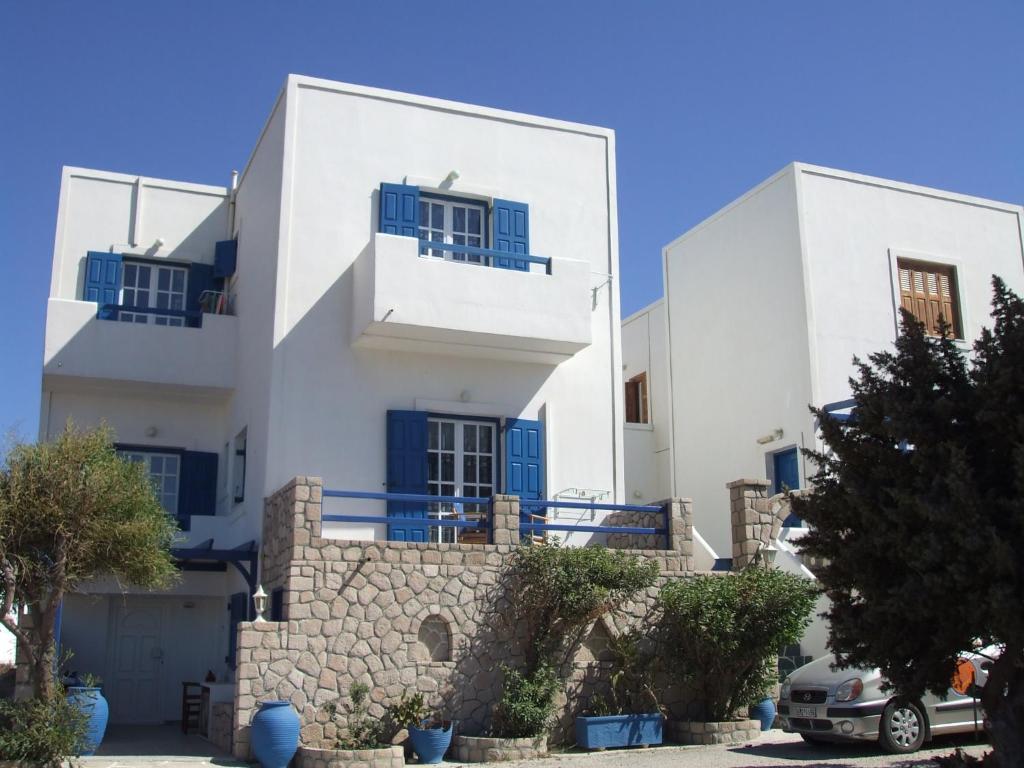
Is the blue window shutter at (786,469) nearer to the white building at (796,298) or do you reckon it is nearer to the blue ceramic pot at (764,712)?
the white building at (796,298)

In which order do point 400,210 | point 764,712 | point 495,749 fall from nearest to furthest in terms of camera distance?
1. point 495,749
2. point 764,712
3. point 400,210

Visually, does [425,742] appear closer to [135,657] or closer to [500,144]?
[135,657]

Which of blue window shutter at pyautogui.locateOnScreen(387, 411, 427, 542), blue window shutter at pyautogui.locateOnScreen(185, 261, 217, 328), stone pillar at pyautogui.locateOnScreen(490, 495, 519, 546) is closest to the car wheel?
stone pillar at pyautogui.locateOnScreen(490, 495, 519, 546)

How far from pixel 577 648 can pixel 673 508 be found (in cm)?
255

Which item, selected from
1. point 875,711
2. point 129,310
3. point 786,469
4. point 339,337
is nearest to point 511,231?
point 339,337

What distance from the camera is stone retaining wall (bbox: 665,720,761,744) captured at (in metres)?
14.2

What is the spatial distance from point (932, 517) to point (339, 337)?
9842 millimetres

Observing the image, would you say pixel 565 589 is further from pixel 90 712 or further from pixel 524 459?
pixel 90 712

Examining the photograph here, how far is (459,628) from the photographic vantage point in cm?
1425

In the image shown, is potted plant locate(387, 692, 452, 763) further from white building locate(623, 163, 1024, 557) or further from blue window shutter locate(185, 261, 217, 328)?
blue window shutter locate(185, 261, 217, 328)

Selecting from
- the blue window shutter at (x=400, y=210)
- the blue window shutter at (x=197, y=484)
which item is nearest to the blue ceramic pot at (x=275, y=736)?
the blue window shutter at (x=197, y=484)

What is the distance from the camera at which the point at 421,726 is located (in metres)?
13.3

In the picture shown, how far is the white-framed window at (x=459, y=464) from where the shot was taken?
16547 mm

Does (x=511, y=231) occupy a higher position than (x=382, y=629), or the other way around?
(x=511, y=231)
